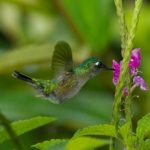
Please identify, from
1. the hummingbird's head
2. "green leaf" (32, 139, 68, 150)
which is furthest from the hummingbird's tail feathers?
"green leaf" (32, 139, 68, 150)

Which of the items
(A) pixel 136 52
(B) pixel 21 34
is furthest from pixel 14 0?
(A) pixel 136 52

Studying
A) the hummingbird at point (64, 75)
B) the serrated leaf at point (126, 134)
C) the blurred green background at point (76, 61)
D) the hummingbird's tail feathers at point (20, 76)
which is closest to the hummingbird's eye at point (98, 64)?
the hummingbird at point (64, 75)

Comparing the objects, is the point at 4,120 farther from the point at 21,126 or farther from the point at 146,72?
the point at 146,72

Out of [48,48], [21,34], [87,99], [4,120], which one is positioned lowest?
[4,120]

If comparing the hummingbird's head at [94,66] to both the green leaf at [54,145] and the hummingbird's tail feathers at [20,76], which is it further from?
the green leaf at [54,145]

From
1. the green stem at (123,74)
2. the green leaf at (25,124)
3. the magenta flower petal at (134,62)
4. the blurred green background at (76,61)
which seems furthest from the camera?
the blurred green background at (76,61)

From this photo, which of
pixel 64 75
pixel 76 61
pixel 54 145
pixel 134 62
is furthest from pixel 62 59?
pixel 76 61

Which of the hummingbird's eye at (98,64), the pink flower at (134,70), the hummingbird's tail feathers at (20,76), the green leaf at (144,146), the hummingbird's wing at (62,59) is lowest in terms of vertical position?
the green leaf at (144,146)

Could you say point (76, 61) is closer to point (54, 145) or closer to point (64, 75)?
point (64, 75)
